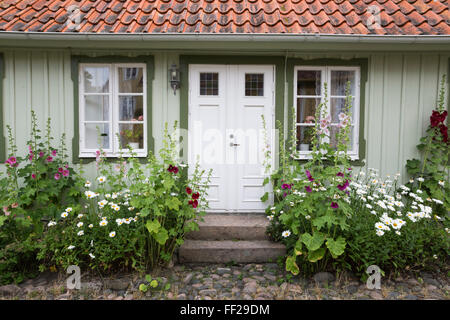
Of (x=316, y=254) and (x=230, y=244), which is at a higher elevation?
(x=316, y=254)

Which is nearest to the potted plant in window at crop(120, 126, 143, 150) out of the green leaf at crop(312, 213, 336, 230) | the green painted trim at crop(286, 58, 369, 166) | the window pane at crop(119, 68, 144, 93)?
the window pane at crop(119, 68, 144, 93)

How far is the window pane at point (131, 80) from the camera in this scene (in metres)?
4.88

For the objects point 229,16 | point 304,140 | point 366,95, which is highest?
point 229,16

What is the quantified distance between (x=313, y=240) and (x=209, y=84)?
9.69 feet

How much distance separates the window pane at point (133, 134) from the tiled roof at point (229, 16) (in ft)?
4.77

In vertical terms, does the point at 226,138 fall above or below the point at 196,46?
below

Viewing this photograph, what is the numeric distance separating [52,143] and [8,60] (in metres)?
1.48

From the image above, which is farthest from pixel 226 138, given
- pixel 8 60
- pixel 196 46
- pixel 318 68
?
pixel 8 60

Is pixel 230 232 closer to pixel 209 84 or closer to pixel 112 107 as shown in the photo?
pixel 209 84

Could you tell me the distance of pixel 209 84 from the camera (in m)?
4.88

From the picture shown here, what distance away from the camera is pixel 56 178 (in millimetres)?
4293

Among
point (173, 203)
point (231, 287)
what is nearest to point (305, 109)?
point (173, 203)

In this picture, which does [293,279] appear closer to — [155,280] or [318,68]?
[155,280]
